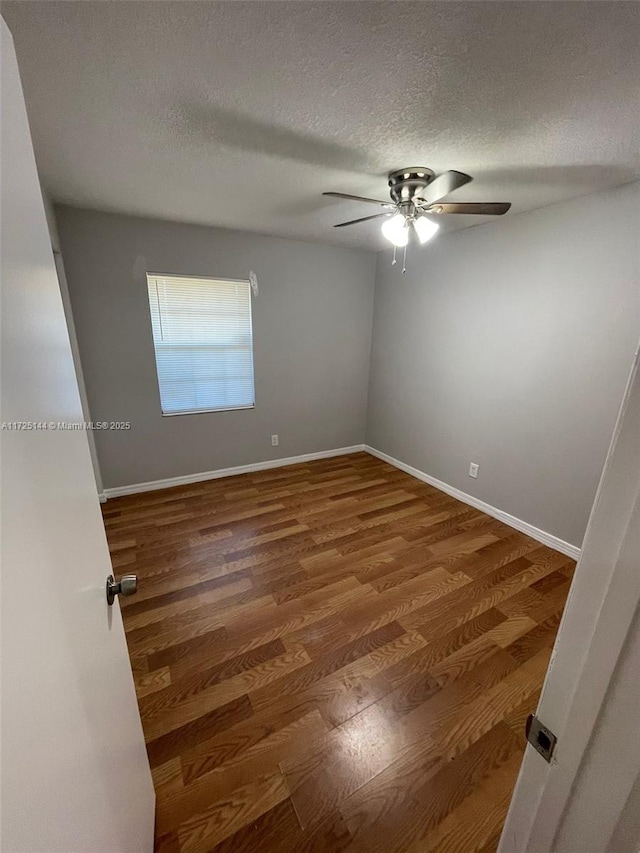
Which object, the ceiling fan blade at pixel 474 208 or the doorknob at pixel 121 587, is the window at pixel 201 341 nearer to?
the ceiling fan blade at pixel 474 208

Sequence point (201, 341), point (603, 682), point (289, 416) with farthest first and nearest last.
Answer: point (289, 416)
point (201, 341)
point (603, 682)

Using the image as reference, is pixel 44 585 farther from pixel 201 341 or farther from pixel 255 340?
pixel 255 340

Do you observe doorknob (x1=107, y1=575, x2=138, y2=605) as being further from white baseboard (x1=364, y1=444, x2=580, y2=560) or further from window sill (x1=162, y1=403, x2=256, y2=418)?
window sill (x1=162, y1=403, x2=256, y2=418)

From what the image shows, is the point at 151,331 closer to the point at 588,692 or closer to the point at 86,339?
the point at 86,339

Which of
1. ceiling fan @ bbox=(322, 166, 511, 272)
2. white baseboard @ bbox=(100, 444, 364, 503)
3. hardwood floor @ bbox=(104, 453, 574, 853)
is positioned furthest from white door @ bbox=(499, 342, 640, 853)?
white baseboard @ bbox=(100, 444, 364, 503)

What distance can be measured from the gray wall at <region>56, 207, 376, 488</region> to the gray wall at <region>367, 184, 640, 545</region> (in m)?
0.67

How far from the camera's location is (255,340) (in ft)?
10.6

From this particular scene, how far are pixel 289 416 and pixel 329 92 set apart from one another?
2710mm

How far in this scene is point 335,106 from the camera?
126 cm

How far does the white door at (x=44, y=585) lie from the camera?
1.25 ft

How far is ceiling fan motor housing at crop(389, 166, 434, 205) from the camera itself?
5.66 feet

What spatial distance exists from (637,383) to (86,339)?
322 centimetres

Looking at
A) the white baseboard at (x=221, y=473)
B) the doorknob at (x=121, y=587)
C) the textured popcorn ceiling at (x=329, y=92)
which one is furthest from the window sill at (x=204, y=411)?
the doorknob at (x=121, y=587)

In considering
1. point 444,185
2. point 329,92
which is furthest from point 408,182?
point 329,92
